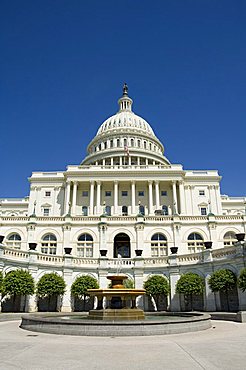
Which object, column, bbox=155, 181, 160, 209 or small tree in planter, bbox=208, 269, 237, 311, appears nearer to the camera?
small tree in planter, bbox=208, 269, 237, 311

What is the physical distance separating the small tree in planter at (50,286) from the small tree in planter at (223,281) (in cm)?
1577

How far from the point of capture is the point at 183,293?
33844mm

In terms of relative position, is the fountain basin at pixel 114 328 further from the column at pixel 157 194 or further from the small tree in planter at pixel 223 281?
the column at pixel 157 194

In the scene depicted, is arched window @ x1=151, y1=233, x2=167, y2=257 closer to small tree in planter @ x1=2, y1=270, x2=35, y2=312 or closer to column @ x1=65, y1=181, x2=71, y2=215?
small tree in planter @ x1=2, y1=270, x2=35, y2=312

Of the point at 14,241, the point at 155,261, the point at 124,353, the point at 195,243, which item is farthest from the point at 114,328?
the point at 14,241

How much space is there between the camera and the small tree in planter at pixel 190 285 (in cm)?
3312

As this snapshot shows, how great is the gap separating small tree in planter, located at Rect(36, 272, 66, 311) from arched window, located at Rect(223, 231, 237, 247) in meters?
25.7

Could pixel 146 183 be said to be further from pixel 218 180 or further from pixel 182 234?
pixel 182 234

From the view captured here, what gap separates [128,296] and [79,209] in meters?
53.1

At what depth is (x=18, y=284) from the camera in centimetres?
3098

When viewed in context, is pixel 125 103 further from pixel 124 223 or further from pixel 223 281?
pixel 223 281

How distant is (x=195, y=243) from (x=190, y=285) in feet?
49.0

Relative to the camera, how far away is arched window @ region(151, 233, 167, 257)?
155 ft

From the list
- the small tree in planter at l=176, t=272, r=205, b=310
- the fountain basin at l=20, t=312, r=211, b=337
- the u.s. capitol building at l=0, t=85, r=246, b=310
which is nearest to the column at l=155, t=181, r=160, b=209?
the u.s. capitol building at l=0, t=85, r=246, b=310
